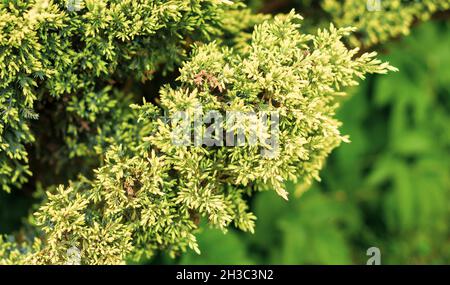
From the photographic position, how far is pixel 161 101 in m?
1.59

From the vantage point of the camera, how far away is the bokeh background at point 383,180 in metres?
2.90

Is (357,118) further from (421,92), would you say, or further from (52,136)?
(52,136)

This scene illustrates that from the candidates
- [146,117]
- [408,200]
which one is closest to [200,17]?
[146,117]

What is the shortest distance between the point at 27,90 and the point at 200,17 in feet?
1.80

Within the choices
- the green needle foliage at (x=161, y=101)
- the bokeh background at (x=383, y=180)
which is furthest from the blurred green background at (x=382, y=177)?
the green needle foliage at (x=161, y=101)

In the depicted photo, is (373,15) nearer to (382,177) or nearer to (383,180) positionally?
(382,177)

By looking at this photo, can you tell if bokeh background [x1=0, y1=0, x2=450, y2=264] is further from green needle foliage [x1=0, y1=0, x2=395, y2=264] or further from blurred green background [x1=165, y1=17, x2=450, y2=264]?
green needle foliage [x1=0, y1=0, x2=395, y2=264]

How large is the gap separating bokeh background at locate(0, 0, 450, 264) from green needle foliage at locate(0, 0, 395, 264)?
122cm

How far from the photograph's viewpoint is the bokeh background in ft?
9.52

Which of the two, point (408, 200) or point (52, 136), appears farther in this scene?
point (408, 200)

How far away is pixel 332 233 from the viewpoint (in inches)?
115

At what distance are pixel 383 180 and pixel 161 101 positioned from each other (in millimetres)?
1998
